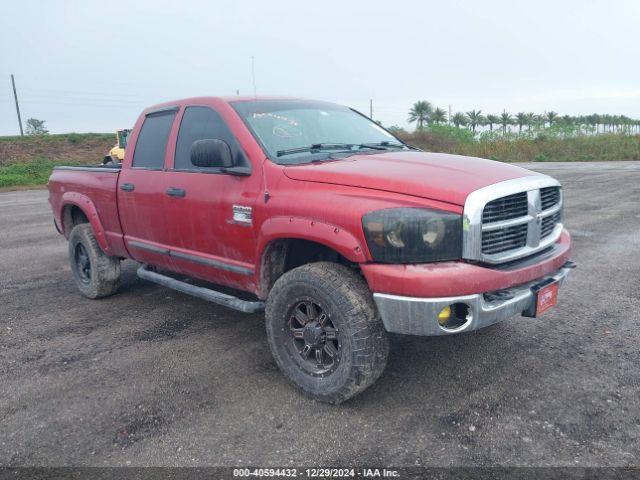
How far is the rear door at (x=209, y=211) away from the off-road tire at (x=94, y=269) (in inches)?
49.4

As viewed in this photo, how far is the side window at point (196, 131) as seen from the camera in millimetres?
4086

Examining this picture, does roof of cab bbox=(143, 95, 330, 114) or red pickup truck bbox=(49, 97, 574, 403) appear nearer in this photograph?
red pickup truck bbox=(49, 97, 574, 403)

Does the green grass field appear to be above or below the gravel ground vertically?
above

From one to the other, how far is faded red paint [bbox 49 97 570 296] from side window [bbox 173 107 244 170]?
0.07m

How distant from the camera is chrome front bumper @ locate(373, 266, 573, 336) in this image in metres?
2.86

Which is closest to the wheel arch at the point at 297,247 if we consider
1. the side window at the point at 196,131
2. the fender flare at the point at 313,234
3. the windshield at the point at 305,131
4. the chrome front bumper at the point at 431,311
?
the fender flare at the point at 313,234

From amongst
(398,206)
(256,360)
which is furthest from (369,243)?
(256,360)

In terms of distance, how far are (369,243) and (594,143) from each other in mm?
33404

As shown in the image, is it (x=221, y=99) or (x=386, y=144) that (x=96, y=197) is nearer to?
(x=221, y=99)

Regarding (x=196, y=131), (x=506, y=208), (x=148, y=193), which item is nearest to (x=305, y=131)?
(x=196, y=131)

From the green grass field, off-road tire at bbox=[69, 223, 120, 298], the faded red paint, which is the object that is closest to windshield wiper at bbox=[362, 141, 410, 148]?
the faded red paint

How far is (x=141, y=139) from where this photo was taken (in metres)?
4.99

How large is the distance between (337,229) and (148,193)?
2.23 meters

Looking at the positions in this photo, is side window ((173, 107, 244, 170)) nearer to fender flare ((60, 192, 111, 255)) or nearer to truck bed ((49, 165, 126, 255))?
truck bed ((49, 165, 126, 255))
